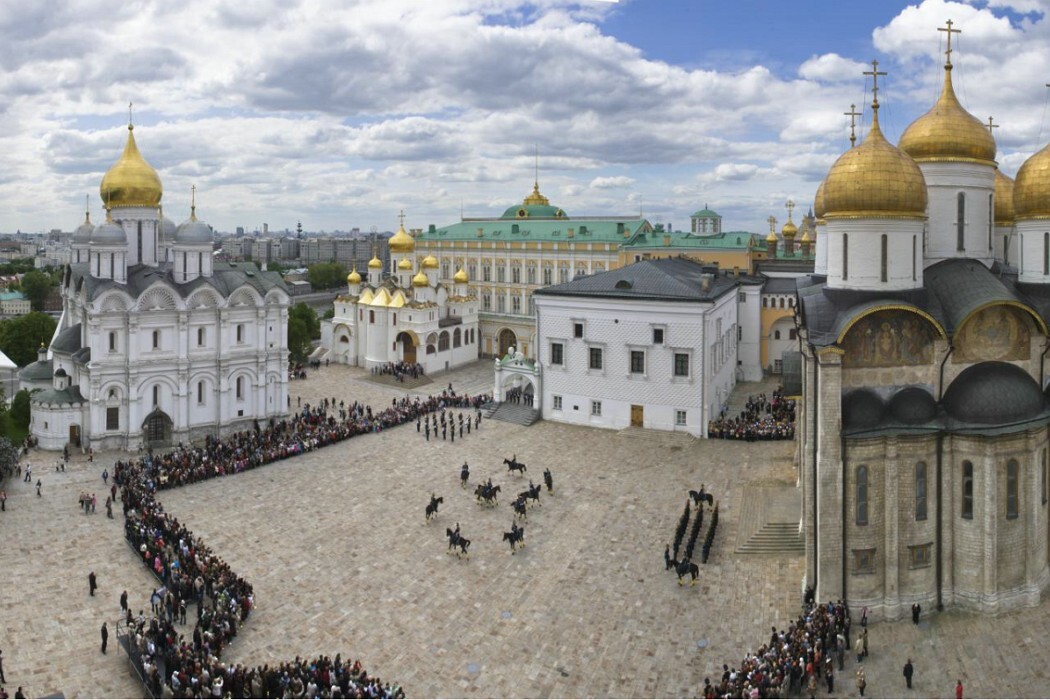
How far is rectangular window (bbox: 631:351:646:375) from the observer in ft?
115

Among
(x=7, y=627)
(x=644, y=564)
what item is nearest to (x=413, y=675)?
(x=644, y=564)

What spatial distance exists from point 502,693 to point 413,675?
175cm

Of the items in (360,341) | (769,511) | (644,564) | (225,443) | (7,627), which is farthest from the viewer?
(360,341)

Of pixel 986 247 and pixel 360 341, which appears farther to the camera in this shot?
pixel 360 341

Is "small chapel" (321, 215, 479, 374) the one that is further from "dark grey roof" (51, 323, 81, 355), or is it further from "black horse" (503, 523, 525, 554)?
"black horse" (503, 523, 525, 554)

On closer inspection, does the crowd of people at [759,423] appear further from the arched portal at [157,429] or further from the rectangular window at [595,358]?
the arched portal at [157,429]

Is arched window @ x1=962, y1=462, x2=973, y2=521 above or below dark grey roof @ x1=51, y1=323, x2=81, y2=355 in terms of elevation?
below

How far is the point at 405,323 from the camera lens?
4997 centimetres

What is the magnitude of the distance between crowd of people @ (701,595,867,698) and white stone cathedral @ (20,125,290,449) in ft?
84.4

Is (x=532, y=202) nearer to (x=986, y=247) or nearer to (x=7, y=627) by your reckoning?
→ (x=986, y=247)

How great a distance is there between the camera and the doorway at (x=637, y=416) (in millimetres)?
35219

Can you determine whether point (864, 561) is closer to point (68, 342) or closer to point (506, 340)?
point (68, 342)

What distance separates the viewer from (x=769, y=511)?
23.3 m

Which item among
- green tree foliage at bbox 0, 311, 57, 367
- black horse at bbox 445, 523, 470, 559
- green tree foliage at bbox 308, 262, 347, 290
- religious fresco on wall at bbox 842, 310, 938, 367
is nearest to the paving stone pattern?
black horse at bbox 445, 523, 470, 559
